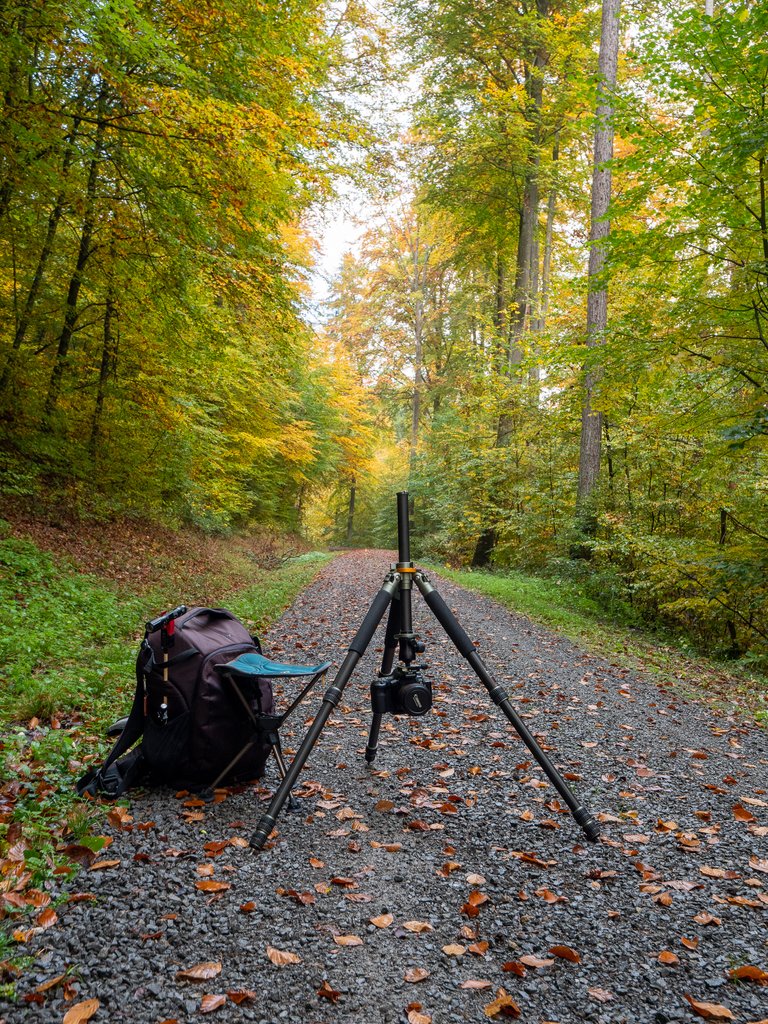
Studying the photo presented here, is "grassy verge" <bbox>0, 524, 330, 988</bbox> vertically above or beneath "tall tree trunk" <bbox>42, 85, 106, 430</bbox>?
beneath

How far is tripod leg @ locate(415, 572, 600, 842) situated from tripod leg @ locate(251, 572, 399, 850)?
21cm

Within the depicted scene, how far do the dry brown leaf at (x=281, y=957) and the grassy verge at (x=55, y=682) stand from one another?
81cm

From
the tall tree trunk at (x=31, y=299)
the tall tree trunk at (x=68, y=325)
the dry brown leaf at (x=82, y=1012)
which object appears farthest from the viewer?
the tall tree trunk at (x=68, y=325)

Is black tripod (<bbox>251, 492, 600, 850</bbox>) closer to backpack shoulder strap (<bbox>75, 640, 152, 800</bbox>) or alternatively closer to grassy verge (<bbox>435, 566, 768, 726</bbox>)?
backpack shoulder strap (<bbox>75, 640, 152, 800</bbox>)

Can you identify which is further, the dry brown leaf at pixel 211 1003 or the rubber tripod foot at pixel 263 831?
the rubber tripod foot at pixel 263 831

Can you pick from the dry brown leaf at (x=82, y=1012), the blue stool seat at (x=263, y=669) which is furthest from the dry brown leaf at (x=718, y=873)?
the dry brown leaf at (x=82, y=1012)

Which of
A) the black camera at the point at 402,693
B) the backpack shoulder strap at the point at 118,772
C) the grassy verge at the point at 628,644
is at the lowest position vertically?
the grassy verge at the point at 628,644

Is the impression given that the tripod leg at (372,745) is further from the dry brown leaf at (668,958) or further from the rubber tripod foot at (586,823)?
the dry brown leaf at (668,958)

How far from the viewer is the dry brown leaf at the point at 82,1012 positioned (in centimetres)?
173

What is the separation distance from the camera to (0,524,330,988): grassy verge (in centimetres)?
253

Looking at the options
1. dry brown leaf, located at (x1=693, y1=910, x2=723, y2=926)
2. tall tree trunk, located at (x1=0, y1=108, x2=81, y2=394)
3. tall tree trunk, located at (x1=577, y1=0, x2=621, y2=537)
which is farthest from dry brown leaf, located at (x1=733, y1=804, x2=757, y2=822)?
tall tree trunk, located at (x1=0, y1=108, x2=81, y2=394)

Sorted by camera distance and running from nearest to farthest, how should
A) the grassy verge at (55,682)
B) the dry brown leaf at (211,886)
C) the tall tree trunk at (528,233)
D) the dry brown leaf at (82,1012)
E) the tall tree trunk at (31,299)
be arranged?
the dry brown leaf at (82,1012), the dry brown leaf at (211,886), the grassy verge at (55,682), the tall tree trunk at (31,299), the tall tree trunk at (528,233)

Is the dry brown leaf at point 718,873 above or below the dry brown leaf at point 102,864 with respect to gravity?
below

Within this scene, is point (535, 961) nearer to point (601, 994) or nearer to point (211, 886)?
point (601, 994)
